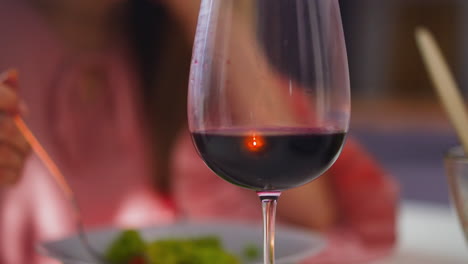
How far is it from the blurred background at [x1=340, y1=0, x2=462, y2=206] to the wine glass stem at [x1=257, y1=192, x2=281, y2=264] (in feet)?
15.1

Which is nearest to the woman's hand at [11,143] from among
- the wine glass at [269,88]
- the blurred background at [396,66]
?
the wine glass at [269,88]

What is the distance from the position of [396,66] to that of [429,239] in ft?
18.3

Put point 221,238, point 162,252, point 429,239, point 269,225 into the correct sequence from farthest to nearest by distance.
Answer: point 429,239, point 221,238, point 162,252, point 269,225

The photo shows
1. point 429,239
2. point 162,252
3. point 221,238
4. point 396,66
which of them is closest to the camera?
point 162,252

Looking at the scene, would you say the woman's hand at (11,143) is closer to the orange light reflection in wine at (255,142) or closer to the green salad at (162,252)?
the green salad at (162,252)

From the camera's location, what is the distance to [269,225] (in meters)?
0.49

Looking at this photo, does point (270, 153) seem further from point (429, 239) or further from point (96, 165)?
point (96, 165)

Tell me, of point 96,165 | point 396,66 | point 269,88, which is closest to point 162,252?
point 269,88

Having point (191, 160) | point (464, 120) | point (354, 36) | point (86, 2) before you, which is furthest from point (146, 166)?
point (354, 36)

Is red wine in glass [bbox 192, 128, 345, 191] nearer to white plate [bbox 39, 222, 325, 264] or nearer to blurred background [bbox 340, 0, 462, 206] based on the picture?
white plate [bbox 39, 222, 325, 264]

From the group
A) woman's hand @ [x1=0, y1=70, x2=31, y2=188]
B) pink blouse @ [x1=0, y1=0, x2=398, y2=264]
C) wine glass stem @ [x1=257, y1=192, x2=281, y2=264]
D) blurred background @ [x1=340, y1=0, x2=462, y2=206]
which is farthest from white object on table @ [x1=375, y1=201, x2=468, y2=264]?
blurred background @ [x1=340, y1=0, x2=462, y2=206]

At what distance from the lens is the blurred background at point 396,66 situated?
16.8 feet

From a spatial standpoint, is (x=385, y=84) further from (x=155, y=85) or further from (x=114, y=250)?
(x=114, y=250)

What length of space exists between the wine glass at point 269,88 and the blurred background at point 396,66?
4610 mm
